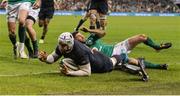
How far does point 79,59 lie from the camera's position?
10766 mm

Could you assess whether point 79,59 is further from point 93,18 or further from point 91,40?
point 93,18

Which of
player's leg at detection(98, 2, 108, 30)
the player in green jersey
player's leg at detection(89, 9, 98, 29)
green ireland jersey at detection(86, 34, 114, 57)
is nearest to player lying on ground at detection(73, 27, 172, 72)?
green ireland jersey at detection(86, 34, 114, 57)

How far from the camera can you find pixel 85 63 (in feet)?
35.3

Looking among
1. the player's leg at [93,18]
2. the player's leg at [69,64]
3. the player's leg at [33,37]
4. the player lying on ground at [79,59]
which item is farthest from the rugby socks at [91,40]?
the player's leg at [93,18]

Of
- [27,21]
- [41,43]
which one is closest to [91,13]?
[41,43]

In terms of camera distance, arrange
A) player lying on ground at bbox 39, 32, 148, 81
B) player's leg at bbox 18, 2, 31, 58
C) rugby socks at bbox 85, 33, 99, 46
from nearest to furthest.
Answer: player lying on ground at bbox 39, 32, 148, 81
rugby socks at bbox 85, 33, 99, 46
player's leg at bbox 18, 2, 31, 58

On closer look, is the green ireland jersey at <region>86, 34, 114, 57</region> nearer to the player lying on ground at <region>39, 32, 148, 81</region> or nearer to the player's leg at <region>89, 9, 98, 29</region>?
the player lying on ground at <region>39, 32, 148, 81</region>

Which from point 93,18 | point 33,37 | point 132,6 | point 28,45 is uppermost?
point 33,37

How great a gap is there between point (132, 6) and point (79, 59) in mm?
62945

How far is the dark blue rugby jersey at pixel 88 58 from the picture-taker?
424 inches

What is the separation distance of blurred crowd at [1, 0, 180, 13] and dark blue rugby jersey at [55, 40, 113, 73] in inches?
2264

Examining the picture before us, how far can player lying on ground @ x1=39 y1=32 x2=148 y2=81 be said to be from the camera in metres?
10.7

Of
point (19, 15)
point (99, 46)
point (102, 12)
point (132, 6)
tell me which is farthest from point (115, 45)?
point (132, 6)

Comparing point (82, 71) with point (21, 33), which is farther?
point (21, 33)
